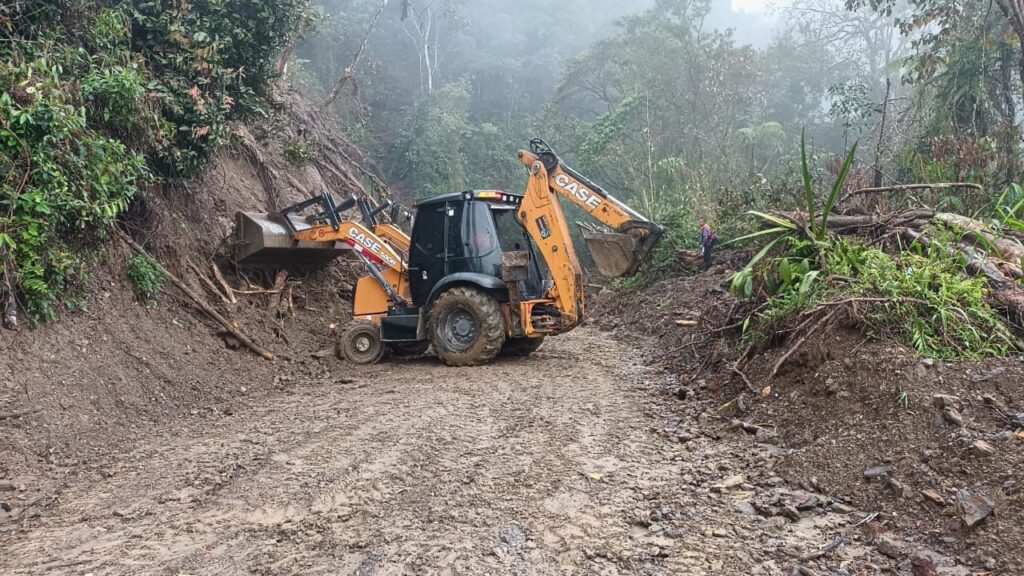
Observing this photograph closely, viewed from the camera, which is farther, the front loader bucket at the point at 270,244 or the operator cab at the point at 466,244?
the front loader bucket at the point at 270,244

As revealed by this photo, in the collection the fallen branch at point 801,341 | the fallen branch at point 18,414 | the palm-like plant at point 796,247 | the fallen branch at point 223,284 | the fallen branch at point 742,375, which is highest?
the palm-like plant at point 796,247

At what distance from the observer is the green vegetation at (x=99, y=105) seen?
527 centimetres

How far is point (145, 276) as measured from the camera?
23.4ft

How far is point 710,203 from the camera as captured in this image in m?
15.7

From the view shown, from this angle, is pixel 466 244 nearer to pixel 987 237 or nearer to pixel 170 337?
pixel 170 337

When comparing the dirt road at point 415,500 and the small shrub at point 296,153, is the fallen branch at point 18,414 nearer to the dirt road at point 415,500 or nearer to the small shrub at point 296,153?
the dirt road at point 415,500

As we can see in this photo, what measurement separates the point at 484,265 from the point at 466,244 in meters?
0.35

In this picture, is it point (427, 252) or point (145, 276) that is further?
point (427, 252)

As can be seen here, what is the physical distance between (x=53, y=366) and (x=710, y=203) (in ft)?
44.9

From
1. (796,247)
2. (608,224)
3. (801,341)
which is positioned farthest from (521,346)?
(801,341)

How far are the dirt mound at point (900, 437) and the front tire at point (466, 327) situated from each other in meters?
2.89

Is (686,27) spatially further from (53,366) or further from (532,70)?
(53,366)

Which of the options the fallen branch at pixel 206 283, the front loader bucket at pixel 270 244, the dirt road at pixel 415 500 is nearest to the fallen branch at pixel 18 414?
the dirt road at pixel 415 500

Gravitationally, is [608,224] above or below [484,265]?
above
